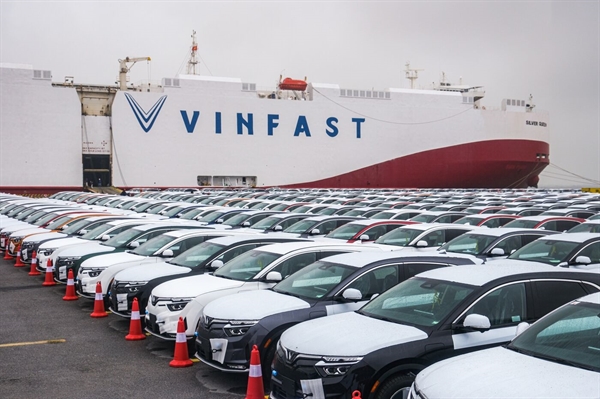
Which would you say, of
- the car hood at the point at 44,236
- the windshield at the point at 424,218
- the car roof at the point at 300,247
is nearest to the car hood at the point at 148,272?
the car roof at the point at 300,247

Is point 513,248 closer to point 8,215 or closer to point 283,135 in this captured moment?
point 8,215

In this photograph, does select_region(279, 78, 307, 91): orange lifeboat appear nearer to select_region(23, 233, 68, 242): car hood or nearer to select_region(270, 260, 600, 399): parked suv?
select_region(23, 233, 68, 242): car hood

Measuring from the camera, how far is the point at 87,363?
322 inches

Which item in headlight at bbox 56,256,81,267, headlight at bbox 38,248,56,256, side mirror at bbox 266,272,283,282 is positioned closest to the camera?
side mirror at bbox 266,272,283,282

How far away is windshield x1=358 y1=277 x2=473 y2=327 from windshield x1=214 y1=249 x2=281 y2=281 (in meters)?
2.74

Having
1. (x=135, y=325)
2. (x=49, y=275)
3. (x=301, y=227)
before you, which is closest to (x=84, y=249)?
(x=49, y=275)

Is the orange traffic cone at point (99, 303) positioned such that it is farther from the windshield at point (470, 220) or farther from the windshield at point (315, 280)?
the windshield at point (470, 220)

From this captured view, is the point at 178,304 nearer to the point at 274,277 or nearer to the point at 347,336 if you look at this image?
the point at 274,277

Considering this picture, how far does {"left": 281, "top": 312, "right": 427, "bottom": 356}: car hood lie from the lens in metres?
5.58

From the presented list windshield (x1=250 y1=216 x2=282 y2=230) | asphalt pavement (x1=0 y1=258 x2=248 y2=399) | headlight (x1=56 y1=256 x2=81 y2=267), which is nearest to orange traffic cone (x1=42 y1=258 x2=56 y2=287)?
headlight (x1=56 y1=256 x2=81 y2=267)

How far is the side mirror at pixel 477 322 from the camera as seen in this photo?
17.8ft

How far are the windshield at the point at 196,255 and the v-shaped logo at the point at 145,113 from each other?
43.1 metres

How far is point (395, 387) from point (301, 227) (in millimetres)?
10918

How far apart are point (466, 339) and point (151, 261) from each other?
268 inches
